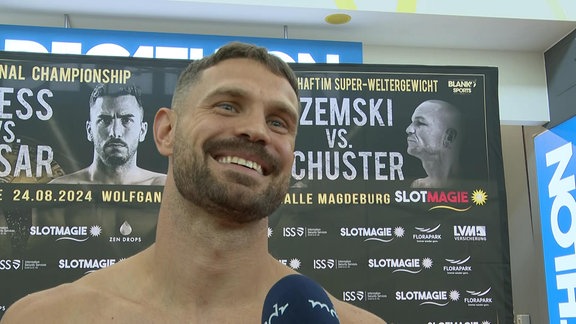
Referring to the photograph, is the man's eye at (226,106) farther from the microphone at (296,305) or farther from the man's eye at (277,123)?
the microphone at (296,305)

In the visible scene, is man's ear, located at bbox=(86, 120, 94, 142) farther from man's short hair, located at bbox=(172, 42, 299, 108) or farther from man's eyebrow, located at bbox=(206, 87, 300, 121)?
man's eyebrow, located at bbox=(206, 87, 300, 121)

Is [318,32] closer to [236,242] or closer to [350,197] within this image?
[350,197]

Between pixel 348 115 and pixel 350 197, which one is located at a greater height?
pixel 348 115

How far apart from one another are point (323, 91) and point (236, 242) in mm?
2643

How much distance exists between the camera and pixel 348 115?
379 cm

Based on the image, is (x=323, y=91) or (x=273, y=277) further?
(x=323, y=91)

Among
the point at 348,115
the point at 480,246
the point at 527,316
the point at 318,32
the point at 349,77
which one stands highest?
the point at 318,32

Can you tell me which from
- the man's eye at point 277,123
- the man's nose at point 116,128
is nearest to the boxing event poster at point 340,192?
the man's nose at point 116,128

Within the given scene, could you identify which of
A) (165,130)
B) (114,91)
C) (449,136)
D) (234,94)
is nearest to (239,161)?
(234,94)

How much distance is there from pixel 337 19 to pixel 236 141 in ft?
11.3

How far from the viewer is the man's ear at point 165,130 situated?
1356mm

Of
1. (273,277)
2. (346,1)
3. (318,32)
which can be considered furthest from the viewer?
(318,32)

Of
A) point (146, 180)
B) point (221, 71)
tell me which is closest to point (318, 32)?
point (146, 180)

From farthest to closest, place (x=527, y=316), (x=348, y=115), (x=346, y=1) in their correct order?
1. (x=527, y=316)
2. (x=346, y=1)
3. (x=348, y=115)
